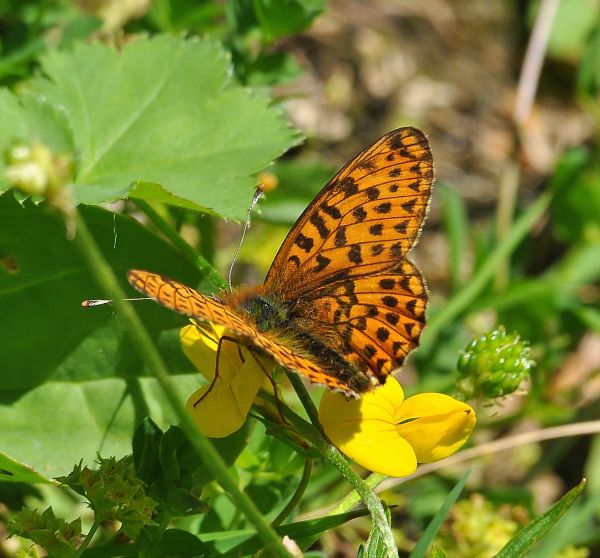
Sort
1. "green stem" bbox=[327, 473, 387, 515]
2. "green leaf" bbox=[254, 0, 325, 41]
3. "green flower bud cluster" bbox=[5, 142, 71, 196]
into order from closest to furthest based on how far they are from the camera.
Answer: "green flower bud cluster" bbox=[5, 142, 71, 196] → "green stem" bbox=[327, 473, 387, 515] → "green leaf" bbox=[254, 0, 325, 41]

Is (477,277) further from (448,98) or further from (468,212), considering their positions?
(448,98)

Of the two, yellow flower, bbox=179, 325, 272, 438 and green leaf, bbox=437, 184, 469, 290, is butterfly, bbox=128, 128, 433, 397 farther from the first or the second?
green leaf, bbox=437, 184, 469, 290

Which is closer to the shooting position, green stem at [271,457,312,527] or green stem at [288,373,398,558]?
green stem at [288,373,398,558]

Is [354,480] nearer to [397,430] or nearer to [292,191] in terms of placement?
[397,430]

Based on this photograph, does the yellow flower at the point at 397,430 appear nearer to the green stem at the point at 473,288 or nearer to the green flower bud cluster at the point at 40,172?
the green flower bud cluster at the point at 40,172

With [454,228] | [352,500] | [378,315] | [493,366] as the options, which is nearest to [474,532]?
[493,366]

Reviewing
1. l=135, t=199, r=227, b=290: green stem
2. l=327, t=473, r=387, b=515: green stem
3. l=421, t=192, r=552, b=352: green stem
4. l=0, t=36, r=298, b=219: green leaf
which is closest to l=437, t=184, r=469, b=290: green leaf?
l=421, t=192, r=552, b=352: green stem

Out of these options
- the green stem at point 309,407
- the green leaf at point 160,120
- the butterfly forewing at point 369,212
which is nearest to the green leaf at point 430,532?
the green stem at point 309,407
